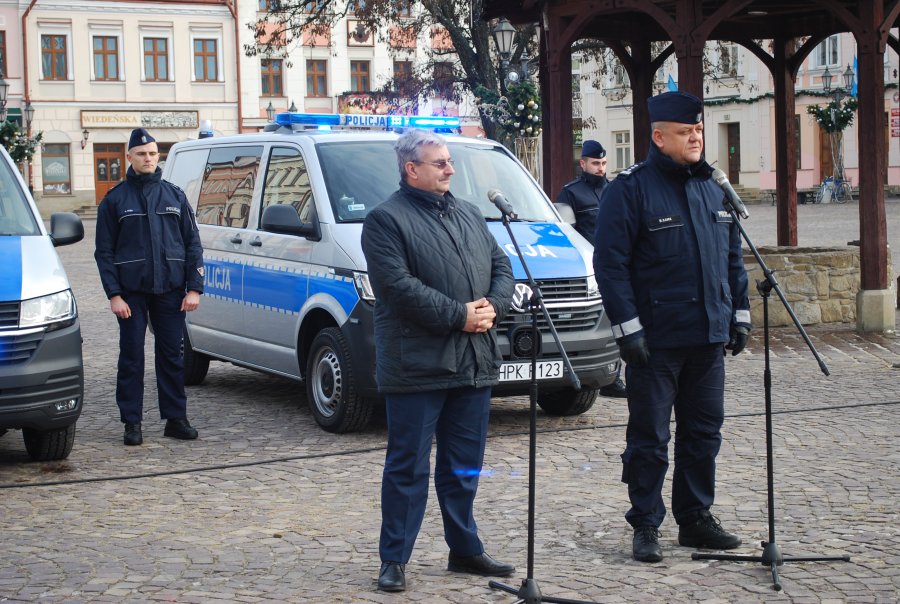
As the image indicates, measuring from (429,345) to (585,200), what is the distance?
5.61 metres

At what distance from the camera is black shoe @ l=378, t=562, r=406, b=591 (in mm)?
5395

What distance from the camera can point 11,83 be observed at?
59562 mm

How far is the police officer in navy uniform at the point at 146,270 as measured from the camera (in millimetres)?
8820

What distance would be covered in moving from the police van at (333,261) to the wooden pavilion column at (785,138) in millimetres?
7895

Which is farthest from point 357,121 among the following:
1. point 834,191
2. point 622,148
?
point 622,148

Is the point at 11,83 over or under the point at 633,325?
over

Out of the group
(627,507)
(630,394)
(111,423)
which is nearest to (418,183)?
(630,394)

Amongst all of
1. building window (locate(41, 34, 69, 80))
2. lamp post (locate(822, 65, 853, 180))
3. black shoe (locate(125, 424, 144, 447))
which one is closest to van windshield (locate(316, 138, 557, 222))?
black shoe (locate(125, 424, 144, 447))

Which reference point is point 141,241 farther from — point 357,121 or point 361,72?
point 361,72

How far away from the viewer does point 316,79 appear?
65250mm

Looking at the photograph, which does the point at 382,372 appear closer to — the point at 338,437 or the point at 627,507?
the point at 627,507

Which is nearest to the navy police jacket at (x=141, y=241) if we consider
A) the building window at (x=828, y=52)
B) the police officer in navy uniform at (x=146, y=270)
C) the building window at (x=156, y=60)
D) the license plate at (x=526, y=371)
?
the police officer in navy uniform at (x=146, y=270)

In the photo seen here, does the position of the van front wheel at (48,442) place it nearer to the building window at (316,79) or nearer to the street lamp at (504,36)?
the street lamp at (504,36)

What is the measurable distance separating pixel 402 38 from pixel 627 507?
3333cm
